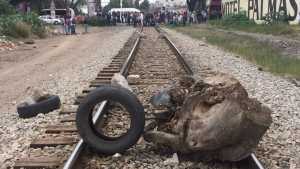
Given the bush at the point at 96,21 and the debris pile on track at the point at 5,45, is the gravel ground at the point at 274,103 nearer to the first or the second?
the debris pile on track at the point at 5,45

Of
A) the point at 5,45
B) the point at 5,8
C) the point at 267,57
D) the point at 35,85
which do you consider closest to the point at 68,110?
the point at 35,85

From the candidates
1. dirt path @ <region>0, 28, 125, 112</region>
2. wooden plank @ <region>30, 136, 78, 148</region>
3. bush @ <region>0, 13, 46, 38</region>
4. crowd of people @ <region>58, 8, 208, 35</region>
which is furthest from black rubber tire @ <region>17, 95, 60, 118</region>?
crowd of people @ <region>58, 8, 208, 35</region>

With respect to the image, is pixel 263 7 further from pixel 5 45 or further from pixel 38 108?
pixel 38 108

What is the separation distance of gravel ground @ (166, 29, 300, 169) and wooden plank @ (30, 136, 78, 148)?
247cm

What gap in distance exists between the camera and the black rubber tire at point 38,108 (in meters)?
9.27

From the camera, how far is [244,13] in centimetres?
4528

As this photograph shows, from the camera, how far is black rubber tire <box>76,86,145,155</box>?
6.91 metres

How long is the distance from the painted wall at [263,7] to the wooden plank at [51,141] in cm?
2736

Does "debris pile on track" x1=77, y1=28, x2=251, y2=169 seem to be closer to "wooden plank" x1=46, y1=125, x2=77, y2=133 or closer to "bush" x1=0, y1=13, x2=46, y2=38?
"wooden plank" x1=46, y1=125, x2=77, y2=133

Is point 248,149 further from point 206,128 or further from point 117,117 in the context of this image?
point 117,117

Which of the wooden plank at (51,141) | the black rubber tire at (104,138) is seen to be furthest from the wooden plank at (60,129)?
the black rubber tire at (104,138)

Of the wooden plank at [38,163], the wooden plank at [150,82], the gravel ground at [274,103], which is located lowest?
the gravel ground at [274,103]

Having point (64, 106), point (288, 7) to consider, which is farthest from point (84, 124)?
point (288, 7)

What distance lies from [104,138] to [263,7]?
33.8 metres
